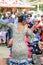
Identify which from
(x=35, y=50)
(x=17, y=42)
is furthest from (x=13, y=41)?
(x=35, y=50)

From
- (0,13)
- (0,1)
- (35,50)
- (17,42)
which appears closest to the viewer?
(17,42)

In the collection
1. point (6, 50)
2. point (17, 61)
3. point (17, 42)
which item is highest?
point (17, 42)

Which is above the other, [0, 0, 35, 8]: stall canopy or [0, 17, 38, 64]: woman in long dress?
[0, 0, 35, 8]: stall canopy

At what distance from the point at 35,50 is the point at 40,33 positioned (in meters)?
0.23

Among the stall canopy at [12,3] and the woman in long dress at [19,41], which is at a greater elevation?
the stall canopy at [12,3]

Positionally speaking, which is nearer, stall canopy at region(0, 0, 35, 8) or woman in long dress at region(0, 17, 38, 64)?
woman in long dress at region(0, 17, 38, 64)

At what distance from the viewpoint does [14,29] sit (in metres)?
1.99

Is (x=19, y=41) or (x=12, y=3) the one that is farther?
(x=12, y=3)

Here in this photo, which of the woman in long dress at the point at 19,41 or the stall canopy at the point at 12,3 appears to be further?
the stall canopy at the point at 12,3

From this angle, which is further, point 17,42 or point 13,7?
point 13,7

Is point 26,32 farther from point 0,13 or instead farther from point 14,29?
point 0,13

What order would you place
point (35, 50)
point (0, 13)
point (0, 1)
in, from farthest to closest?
point (0, 13) → point (0, 1) → point (35, 50)

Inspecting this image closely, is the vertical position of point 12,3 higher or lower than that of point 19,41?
higher

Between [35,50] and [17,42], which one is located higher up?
[17,42]
